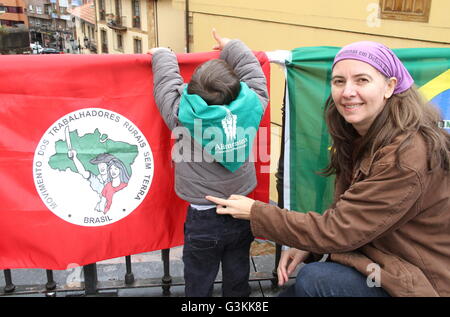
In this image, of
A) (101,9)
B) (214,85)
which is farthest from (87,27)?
(214,85)

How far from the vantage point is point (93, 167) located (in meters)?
2.36

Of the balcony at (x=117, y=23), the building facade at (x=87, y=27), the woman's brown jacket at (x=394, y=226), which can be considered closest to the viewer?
the woman's brown jacket at (x=394, y=226)

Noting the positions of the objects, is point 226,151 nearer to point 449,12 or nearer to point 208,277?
point 208,277

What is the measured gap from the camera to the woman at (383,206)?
1505mm

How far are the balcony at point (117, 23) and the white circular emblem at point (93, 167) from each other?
26082 millimetres

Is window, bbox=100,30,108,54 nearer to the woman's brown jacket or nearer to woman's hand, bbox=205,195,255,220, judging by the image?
woman's hand, bbox=205,195,255,220

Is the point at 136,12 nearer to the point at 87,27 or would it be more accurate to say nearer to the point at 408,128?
the point at 87,27

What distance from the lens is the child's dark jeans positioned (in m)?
2.13

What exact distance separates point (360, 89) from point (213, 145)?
0.73m

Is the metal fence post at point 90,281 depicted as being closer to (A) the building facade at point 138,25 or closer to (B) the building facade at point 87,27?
(A) the building facade at point 138,25

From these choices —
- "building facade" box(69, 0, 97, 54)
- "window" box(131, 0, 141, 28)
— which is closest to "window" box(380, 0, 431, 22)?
"window" box(131, 0, 141, 28)

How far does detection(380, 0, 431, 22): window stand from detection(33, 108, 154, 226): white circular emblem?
560 centimetres

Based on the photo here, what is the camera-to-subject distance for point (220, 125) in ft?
6.29

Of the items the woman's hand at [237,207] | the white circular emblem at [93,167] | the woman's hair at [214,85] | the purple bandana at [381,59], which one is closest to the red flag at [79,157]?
the white circular emblem at [93,167]
